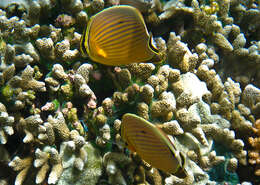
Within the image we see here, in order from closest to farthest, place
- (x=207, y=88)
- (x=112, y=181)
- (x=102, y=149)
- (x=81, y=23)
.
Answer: (x=112, y=181)
(x=102, y=149)
(x=81, y=23)
(x=207, y=88)

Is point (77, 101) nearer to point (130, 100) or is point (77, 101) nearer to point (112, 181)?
point (130, 100)

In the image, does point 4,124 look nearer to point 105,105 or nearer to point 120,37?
point 105,105

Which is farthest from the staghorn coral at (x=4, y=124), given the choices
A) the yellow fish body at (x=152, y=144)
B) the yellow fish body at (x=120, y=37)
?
the yellow fish body at (x=152, y=144)

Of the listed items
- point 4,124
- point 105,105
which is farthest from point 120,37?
point 4,124

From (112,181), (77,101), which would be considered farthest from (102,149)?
(77,101)

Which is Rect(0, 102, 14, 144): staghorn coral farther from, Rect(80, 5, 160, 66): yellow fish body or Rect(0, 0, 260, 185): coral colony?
Rect(80, 5, 160, 66): yellow fish body

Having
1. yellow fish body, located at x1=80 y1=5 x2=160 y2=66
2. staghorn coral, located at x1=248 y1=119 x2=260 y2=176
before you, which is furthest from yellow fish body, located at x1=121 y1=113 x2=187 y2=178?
staghorn coral, located at x1=248 y1=119 x2=260 y2=176
